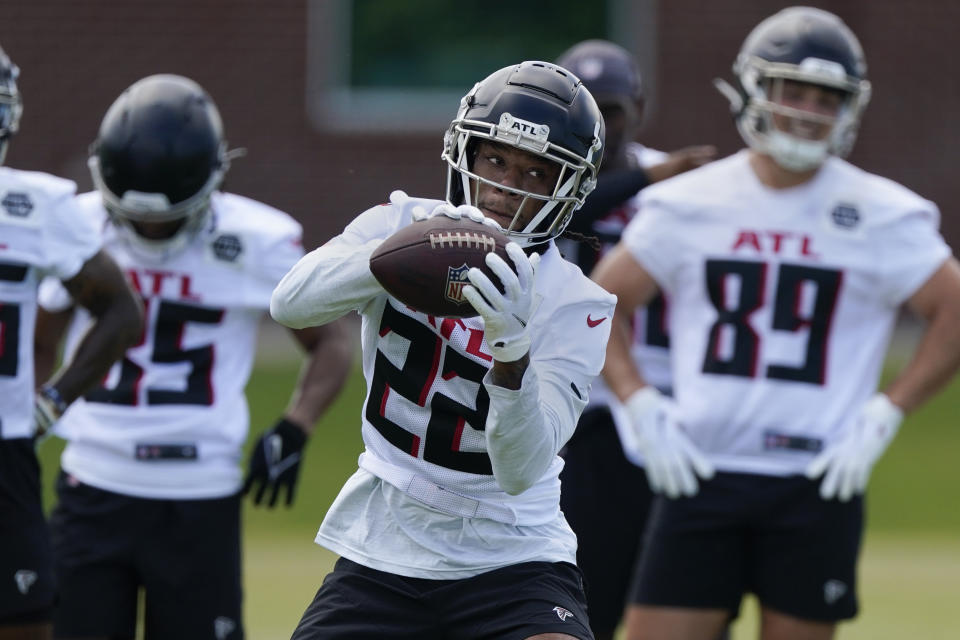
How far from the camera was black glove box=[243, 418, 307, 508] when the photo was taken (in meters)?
5.07

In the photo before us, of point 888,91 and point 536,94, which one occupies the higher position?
point 536,94

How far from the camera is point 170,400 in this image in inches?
197

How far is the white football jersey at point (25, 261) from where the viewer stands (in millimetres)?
4520

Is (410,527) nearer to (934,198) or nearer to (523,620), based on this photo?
(523,620)

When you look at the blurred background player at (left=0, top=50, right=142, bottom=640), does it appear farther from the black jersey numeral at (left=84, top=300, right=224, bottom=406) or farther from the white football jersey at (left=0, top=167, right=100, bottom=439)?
the black jersey numeral at (left=84, top=300, right=224, bottom=406)

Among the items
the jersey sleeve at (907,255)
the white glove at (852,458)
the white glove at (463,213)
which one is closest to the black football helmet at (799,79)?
the jersey sleeve at (907,255)

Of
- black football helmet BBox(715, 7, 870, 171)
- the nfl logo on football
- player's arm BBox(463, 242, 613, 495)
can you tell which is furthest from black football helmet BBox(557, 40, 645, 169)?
the nfl logo on football

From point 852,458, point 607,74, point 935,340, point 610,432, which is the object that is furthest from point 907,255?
point 607,74

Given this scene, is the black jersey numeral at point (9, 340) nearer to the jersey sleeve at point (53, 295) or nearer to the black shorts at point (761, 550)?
the jersey sleeve at point (53, 295)

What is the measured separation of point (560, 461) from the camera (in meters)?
3.75

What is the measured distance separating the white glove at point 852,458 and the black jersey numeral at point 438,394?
5.61ft

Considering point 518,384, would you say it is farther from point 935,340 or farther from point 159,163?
point 935,340

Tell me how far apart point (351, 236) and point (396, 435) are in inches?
17.5

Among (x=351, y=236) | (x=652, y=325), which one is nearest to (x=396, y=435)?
(x=351, y=236)
